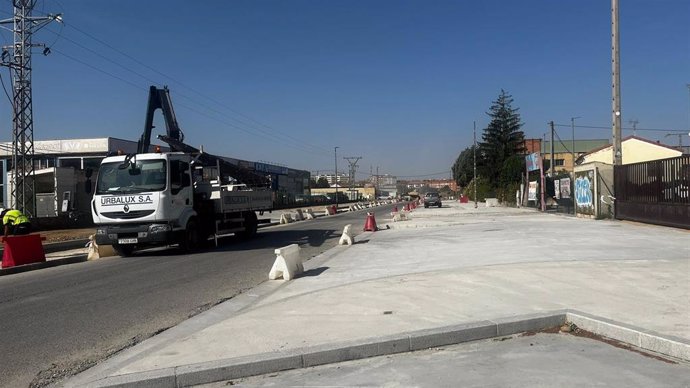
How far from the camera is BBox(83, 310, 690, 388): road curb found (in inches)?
198

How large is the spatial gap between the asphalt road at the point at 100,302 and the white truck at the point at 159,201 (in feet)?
2.40

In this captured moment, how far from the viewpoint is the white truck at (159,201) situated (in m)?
15.5

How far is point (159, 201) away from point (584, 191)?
1840 cm

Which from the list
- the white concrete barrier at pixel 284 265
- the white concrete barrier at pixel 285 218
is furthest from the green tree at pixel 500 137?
the white concrete barrier at pixel 284 265

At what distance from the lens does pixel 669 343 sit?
531 cm

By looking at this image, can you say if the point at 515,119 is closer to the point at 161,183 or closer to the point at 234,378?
the point at 161,183

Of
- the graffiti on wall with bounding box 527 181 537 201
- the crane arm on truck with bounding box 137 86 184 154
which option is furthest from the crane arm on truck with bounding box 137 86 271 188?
the graffiti on wall with bounding box 527 181 537 201

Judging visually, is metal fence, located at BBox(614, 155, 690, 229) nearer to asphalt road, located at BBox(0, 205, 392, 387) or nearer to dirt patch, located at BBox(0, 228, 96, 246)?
asphalt road, located at BBox(0, 205, 392, 387)

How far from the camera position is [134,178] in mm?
15750

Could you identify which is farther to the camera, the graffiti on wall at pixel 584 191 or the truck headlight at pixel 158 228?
the graffiti on wall at pixel 584 191

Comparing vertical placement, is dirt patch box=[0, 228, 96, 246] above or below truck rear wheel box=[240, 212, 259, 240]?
below

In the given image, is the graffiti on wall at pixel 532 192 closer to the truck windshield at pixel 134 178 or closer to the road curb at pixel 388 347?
the truck windshield at pixel 134 178

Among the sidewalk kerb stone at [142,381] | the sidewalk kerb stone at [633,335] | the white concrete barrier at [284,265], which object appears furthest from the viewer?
the white concrete barrier at [284,265]

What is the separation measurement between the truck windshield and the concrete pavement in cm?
595
